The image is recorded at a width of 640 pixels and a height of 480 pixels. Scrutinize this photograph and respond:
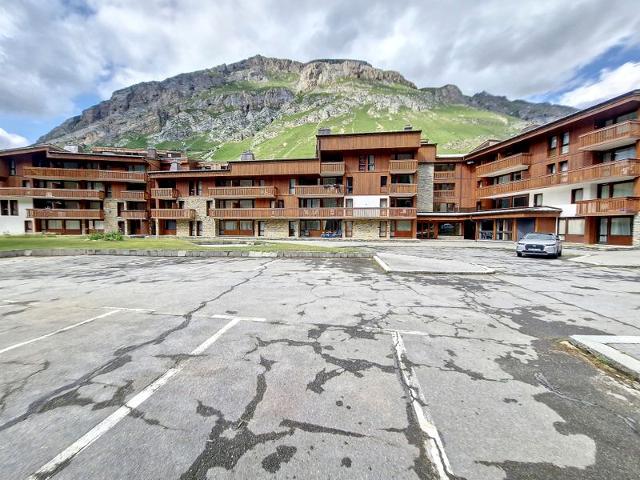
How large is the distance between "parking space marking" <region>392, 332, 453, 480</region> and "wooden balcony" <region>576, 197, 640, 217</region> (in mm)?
31353

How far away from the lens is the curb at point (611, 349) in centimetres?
369

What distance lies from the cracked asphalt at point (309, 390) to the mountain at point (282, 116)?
363 feet

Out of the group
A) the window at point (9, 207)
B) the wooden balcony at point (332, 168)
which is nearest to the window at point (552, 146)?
the wooden balcony at point (332, 168)

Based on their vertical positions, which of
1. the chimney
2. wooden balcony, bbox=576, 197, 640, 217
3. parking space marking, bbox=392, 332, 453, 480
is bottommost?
parking space marking, bbox=392, 332, 453, 480

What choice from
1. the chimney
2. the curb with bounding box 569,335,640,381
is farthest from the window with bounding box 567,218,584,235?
the chimney

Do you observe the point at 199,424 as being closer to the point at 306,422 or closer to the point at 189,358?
the point at 306,422

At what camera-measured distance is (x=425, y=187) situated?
39000 millimetres

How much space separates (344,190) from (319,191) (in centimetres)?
337

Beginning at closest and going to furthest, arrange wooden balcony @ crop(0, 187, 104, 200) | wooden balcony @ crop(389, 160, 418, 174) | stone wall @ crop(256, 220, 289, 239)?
wooden balcony @ crop(389, 160, 418, 174) → stone wall @ crop(256, 220, 289, 239) → wooden balcony @ crop(0, 187, 104, 200)

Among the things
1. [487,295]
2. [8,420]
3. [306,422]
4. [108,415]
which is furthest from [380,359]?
[487,295]

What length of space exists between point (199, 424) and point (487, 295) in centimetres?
822

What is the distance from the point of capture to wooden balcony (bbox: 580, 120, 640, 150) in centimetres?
2284

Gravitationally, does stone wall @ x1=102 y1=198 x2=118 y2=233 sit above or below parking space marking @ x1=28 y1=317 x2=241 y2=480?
above

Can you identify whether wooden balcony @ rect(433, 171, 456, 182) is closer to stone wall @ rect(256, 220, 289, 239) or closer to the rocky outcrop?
stone wall @ rect(256, 220, 289, 239)
